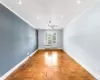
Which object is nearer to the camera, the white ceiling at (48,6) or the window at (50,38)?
the white ceiling at (48,6)

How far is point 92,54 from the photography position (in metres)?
3.83

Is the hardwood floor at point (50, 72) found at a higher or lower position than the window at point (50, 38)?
lower

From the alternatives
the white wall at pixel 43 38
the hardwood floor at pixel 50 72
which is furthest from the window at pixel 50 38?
the hardwood floor at pixel 50 72

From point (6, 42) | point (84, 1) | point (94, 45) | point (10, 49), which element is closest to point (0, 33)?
point (6, 42)

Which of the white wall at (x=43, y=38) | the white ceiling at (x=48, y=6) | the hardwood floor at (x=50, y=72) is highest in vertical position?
the white ceiling at (x=48, y=6)

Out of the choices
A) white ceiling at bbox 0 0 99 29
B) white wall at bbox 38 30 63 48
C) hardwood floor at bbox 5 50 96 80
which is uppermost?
white ceiling at bbox 0 0 99 29

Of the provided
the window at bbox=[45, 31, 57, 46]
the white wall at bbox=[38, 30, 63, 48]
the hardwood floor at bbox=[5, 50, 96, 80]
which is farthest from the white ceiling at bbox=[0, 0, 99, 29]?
the window at bbox=[45, 31, 57, 46]

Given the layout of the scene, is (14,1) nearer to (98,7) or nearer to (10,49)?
(10,49)

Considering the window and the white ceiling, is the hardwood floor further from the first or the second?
the window

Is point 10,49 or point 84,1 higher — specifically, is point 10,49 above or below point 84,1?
below

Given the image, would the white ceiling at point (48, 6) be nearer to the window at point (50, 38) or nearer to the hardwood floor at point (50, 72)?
the hardwood floor at point (50, 72)

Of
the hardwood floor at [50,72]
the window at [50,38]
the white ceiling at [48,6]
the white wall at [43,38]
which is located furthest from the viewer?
the window at [50,38]

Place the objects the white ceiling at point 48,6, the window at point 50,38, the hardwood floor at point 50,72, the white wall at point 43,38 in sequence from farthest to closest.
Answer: the window at point 50,38, the white wall at point 43,38, the hardwood floor at point 50,72, the white ceiling at point 48,6

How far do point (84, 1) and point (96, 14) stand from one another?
22.2 inches
